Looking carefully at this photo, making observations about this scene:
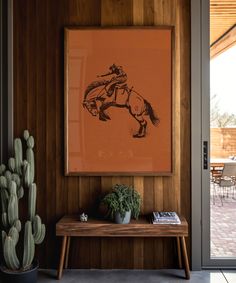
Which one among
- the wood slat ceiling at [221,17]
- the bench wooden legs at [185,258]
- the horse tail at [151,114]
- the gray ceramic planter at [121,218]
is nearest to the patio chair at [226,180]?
the bench wooden legs at [185,258]

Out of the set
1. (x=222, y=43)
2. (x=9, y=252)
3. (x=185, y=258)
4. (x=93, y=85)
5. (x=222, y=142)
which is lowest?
(x=185, y=258)

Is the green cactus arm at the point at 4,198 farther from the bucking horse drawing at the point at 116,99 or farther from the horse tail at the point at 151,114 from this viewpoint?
the horse tail at the point at 151,114

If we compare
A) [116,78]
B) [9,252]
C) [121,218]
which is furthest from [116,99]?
[9,252]

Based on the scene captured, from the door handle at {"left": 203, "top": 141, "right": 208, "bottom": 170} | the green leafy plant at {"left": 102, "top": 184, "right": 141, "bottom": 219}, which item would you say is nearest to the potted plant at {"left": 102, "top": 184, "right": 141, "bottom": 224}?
the green leafy plant at {"left": 102, "top": 184, "right": 141, "bottom": 219}

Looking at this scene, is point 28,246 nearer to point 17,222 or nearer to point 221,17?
point 17,222

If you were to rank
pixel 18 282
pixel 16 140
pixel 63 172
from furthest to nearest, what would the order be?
pixel 63 172, pixel 16 140, pixel 18 282

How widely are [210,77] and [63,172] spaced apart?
164 cm

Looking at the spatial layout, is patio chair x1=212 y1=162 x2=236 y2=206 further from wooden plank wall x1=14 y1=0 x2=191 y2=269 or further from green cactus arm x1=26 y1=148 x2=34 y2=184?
green cactus arm x1=26 y1=148 x2=34 y2=184

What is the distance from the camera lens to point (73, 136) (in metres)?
3.37

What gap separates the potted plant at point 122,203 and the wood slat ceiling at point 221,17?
Answer: 1.59m

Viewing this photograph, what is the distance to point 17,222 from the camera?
2.94 meters

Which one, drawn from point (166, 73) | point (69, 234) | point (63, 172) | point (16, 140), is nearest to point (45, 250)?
point (69, 234)

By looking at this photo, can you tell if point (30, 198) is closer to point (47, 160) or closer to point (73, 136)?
point (47, 160)

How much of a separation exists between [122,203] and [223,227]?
106 centimetres
